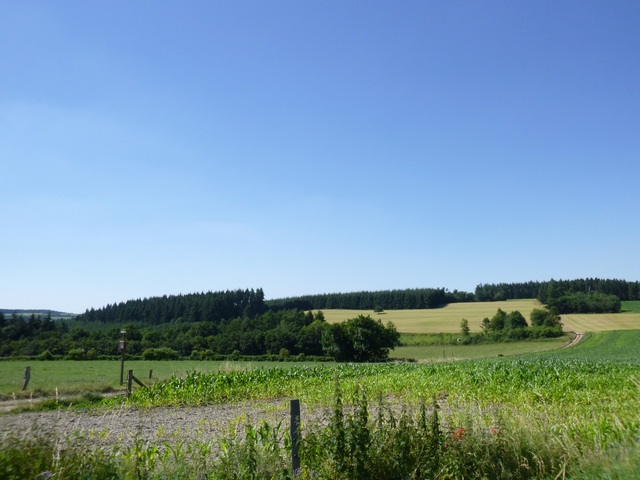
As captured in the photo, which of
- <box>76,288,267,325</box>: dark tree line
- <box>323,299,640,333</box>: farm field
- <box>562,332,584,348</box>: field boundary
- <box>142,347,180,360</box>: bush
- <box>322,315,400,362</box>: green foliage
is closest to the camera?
<box>142,347,180,360</box>: bush

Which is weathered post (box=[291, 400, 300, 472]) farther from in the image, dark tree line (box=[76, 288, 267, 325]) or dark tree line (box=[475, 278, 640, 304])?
dark tree line (box=[475, 278, 640, 304])

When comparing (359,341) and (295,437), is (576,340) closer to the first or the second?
(359,341)

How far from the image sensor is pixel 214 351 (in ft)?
221

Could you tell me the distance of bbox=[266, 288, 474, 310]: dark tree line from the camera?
11344 centimetres

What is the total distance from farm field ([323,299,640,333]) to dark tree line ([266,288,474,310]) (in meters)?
5.21

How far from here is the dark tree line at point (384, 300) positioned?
113 meters

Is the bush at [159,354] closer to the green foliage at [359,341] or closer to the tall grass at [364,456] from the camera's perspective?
the green foliage at [359,341]

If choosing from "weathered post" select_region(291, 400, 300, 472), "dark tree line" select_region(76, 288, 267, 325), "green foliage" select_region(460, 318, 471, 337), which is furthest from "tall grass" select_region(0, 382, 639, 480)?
"dark tree line" select_region(76, 288, 267, 325)

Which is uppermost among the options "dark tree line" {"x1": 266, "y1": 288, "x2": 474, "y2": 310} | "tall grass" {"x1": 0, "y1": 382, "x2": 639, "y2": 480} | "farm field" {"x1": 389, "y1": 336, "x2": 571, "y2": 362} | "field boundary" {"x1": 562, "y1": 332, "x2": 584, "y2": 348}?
"dark tree line" {"x1": 266, "y1": 288, "x2": 474, "y2": 310}

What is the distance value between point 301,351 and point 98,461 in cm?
6531

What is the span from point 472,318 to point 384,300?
103 ft

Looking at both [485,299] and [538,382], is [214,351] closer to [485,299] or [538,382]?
[538,382]

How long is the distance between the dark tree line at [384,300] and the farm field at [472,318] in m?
5.21

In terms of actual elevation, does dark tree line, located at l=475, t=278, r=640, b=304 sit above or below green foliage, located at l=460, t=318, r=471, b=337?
above
